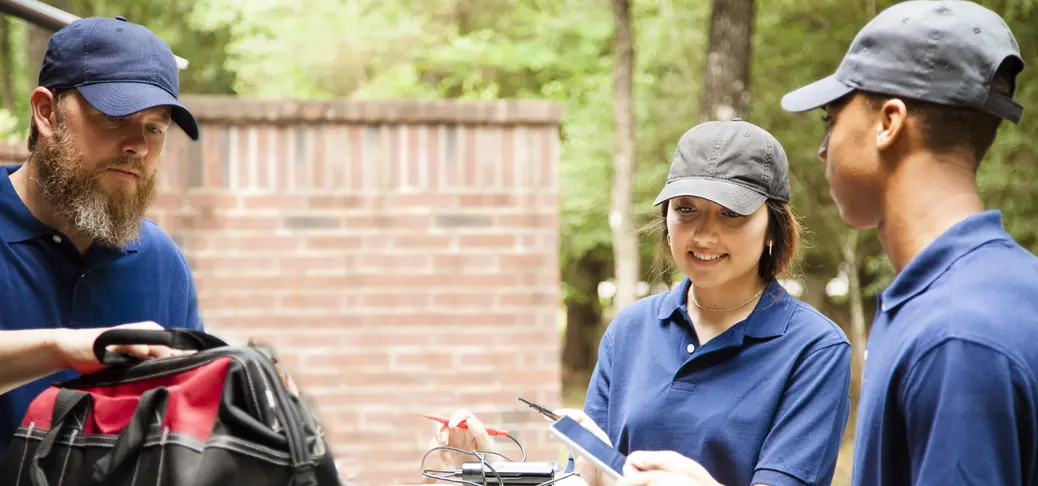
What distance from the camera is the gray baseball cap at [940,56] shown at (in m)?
1.45

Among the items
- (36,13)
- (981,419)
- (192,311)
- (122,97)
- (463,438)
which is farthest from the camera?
(36,13)

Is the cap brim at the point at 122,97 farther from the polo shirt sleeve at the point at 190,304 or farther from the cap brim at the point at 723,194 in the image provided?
the cap brim at the point at 723,194

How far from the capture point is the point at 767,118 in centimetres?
1066

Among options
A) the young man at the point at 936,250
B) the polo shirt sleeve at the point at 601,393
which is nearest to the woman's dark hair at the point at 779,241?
the polo shirt sleeve at the point at 601,393

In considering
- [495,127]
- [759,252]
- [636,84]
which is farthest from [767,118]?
[759,252]

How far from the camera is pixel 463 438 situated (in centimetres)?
228

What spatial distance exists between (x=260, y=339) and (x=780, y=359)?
9.38ft

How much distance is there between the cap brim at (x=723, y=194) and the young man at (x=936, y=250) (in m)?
0.40

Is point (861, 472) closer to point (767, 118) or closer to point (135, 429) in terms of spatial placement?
point (135, 429)

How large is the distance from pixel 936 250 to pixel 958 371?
0.23 meters

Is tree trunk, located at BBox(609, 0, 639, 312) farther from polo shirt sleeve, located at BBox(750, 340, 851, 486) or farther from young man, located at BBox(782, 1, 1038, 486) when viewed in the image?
young man, located at BBox(782, 1, 1038, 486)

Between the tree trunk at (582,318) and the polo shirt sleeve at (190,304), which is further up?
the polo shirt sleeve at (190,304)

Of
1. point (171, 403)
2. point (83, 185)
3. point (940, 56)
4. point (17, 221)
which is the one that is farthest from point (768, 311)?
point (17, 221)

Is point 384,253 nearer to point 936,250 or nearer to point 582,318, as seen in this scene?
point 936,250
